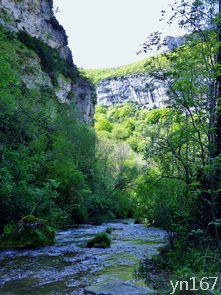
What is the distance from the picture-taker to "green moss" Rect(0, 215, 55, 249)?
477 inches

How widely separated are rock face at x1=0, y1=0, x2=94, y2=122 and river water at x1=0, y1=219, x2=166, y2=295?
21.1 m

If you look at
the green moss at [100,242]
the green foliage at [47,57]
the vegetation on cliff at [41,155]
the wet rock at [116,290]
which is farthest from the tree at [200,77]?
the green foliage at [47,57]

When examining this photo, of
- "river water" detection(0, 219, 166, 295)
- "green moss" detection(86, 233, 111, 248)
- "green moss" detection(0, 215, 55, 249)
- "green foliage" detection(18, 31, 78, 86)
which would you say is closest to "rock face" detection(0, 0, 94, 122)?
"green foliage" detection(18, 31, 78, 86)

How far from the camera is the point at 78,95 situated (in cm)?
4541

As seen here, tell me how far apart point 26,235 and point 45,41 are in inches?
1390

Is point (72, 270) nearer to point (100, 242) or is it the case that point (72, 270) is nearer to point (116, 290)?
point (116, 290)

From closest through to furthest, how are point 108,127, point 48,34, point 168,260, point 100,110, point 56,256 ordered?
1. point 168,260
2. point 56,256
3. point 48,34
4. point 108,127
5. point 100,110

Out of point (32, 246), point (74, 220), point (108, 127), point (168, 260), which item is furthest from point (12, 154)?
point (108, 127)

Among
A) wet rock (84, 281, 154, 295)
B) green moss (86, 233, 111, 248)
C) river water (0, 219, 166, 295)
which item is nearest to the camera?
wet rock (84, 281, 154, 295)

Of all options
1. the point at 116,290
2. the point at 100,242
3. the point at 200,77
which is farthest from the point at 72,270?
the point at 200,77

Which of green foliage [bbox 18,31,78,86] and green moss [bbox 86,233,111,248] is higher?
green foliage [bbox 18,31,78,86]

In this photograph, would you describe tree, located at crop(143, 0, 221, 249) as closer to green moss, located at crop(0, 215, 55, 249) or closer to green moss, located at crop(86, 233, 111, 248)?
green moss, located at crop(86, 233, 111, 248)

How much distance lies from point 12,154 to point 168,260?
10.0 metres

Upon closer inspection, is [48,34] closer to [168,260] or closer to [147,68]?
[147,68]
